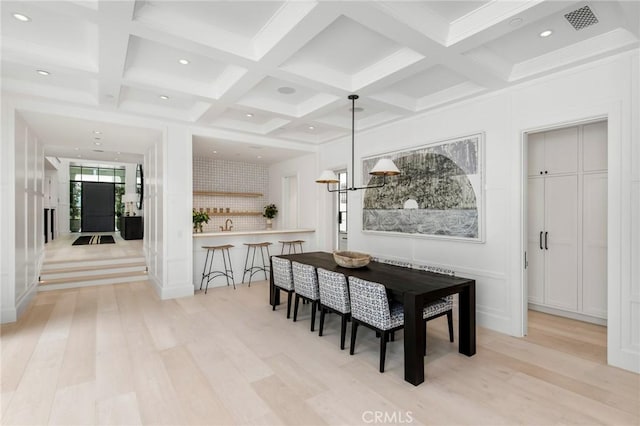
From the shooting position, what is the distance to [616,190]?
2.83 m

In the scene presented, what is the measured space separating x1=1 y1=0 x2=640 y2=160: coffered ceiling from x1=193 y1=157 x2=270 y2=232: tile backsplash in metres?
3.15

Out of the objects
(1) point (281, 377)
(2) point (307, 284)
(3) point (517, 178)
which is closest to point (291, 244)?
(2) point (307, 284)

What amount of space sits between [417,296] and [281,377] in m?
1.32

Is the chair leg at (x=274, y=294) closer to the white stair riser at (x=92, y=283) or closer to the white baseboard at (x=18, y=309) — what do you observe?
the white baseboard at (x=18, y=309)

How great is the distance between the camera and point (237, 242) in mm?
6125

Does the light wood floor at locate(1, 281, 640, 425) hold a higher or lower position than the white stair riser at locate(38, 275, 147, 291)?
lower

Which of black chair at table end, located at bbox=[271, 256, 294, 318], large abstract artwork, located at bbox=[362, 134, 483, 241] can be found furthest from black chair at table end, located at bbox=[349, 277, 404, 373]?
large abstract artwork, located at bbox=[362, 134, 483, 241]

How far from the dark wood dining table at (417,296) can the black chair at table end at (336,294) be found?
0.22 metres

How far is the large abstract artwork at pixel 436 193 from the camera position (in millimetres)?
3943

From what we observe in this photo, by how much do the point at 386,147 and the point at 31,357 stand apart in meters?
5.01

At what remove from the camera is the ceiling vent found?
2451 millimetres

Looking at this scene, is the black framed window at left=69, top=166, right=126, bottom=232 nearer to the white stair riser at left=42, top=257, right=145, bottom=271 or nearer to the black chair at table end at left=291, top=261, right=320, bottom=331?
the white stair riser at left=42, top=257, right=145, bottom=271

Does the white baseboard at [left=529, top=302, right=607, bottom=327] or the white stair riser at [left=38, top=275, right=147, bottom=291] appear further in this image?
the white stair riser at [left=38, top=275, right=147, bottom=291]

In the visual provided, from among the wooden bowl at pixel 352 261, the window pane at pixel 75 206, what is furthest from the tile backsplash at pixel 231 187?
the window pane at pixel 75 206
